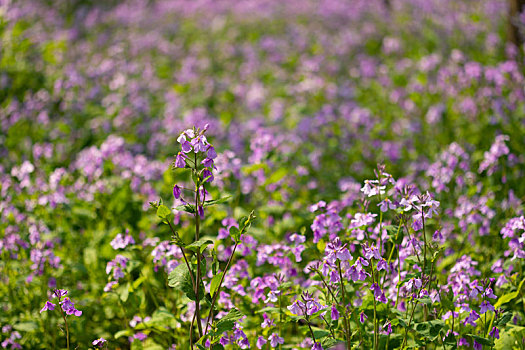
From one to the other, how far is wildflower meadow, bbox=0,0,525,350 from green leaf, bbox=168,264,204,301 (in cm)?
1

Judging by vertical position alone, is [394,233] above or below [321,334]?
above

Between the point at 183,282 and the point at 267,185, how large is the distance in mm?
2201

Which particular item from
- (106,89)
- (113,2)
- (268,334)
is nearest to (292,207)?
Answer: (268,334)

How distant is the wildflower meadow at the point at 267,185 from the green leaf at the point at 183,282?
1 centimetres

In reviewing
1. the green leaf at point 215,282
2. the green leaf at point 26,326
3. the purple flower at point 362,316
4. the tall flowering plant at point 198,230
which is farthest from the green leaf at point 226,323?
the green leaf at point 26,326

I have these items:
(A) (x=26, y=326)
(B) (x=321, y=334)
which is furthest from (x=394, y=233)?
(A) (x=26, y=326)

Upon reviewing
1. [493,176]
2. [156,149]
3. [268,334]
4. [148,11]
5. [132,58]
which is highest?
[148,11]

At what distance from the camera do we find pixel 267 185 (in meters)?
4.34

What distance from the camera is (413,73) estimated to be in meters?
7.50

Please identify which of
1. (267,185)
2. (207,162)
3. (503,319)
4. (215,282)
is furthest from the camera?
(267,185)

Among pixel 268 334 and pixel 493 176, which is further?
pixel 493 176

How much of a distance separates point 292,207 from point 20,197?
2.26 meters

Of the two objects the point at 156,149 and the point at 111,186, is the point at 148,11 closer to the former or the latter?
the point at 156,149

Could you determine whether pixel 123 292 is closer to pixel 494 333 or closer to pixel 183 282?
pixel 183 282
